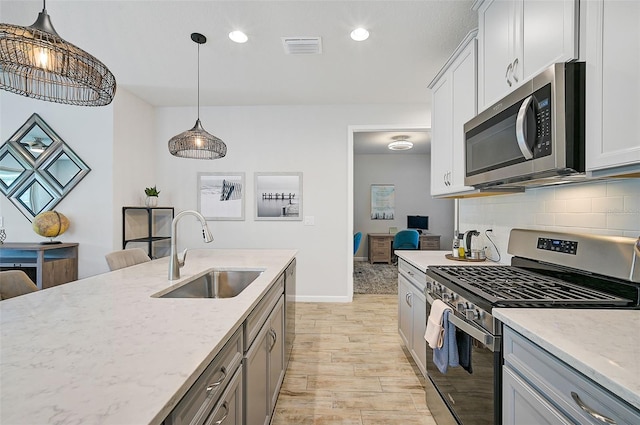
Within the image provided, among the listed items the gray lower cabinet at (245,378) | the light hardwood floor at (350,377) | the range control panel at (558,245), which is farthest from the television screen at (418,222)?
the gray lower cabinet at (245,378)

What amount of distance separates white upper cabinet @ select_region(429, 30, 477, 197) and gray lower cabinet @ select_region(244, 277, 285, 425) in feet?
5.00

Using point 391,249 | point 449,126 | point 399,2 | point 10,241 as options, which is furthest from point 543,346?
point 391,249

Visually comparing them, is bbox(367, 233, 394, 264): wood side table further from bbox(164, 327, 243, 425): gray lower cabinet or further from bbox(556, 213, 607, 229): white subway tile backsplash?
bbox(164, 327, 243, 425): gray lower cabinet

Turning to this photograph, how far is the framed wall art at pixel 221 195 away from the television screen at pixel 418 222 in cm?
452

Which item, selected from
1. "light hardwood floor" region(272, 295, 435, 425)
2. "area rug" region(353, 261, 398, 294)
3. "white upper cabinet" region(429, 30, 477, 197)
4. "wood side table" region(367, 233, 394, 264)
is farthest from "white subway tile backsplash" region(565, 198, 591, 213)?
"wood side table" region(367, 233, 394, 264)

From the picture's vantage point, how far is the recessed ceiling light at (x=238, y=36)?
101 inches

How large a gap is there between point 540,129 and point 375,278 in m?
4.71

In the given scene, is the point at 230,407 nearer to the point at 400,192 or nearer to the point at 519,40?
the point at 519,40

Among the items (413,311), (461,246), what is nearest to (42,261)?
(413,311)

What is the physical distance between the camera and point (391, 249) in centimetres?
729

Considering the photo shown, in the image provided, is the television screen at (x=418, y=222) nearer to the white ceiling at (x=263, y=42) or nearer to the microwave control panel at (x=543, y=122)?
the white ceiling at (x=263, y=42)

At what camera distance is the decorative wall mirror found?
3660 millimetres

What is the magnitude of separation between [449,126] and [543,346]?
6.32 feet


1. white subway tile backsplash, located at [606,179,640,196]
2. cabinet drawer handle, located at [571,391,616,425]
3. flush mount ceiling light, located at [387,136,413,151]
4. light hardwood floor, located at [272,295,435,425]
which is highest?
flush mount ceiling light, located at [387,136,413,151]
